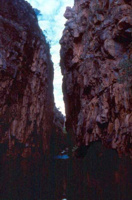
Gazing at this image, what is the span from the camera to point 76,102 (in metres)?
14.6

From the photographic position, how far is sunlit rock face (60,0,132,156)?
8805mm

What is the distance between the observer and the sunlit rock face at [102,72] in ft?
28.9

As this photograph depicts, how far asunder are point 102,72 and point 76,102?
4.45 metres

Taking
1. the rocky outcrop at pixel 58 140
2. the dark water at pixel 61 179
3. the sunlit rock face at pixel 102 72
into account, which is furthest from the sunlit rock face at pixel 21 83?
the rocky outcrop at pixel 58 140

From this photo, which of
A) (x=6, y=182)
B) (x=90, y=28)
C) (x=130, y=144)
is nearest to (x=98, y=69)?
(x=90, y=28)

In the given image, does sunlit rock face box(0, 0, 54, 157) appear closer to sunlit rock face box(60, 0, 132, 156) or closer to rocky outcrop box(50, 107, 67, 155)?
sunlit rock face box(60, 0, 132, 156)

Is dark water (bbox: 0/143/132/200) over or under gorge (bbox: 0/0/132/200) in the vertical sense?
A: under

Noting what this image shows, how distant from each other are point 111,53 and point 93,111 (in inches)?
156

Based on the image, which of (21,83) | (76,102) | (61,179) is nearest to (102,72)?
(76,102)

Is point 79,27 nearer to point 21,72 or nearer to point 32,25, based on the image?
point 32,25

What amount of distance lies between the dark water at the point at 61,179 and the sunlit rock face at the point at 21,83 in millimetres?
1317

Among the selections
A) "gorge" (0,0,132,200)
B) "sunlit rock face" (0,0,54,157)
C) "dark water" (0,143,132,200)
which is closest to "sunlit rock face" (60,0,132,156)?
"gorge" (0,0,132,200)

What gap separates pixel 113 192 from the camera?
6.58 m

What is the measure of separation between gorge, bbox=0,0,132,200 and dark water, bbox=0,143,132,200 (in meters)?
0.04
